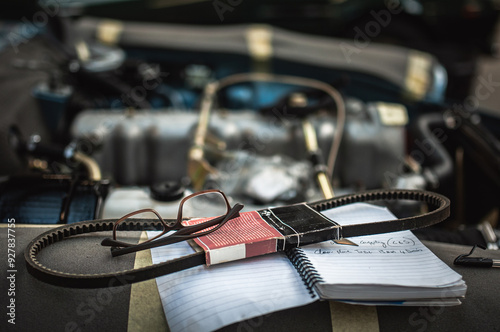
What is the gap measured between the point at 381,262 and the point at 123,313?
0.29m

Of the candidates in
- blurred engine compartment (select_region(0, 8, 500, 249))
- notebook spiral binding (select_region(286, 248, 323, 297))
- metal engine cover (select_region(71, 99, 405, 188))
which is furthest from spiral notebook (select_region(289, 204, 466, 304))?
metal engine cover (select_region(71, 99, 405, 188))

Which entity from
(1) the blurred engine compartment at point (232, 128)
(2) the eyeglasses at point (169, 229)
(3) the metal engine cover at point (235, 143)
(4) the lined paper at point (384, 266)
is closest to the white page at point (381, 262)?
(4) the lined paper at point (384, 266)

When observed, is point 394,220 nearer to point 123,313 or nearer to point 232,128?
point 123,313

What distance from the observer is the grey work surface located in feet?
1.32

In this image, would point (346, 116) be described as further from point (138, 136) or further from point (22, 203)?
point (22, 203)

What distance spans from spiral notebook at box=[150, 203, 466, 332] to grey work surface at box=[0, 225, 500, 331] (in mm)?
14

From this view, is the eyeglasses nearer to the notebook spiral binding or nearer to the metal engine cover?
the notebook spiral binding

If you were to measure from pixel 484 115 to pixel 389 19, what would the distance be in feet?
4.65

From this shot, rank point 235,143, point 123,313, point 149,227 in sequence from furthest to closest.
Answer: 1. point 235,143
2. point 149,227
3. point 123,313

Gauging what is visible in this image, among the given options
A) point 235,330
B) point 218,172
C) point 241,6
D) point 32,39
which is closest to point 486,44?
point 241,6

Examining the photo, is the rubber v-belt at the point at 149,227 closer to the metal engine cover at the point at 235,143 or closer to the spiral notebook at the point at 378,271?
the spiral notebook at the point at 378,271

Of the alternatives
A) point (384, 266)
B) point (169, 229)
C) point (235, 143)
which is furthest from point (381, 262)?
point (235, 143)

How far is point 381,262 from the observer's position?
46cm

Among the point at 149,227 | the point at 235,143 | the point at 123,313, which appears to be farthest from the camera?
the point at 235,143
